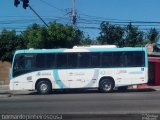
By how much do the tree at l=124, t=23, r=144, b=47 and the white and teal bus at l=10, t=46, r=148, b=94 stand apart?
1918 cm

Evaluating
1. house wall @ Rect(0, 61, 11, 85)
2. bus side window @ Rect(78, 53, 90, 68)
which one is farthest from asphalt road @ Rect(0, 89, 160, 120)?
house wall @ Rect(0, 61, 11, 85)

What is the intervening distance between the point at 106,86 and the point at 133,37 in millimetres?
20865

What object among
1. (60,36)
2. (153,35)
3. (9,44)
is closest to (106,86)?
(60,36)

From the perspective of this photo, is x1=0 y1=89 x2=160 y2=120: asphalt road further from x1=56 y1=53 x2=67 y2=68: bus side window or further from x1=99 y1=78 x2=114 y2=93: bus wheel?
x1=56 y1=53 x2=67 y2=68: bus side window

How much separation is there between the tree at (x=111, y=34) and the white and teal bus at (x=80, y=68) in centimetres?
1906

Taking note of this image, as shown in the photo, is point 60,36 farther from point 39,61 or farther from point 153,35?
point 153,35

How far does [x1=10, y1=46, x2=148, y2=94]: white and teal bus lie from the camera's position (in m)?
29.4

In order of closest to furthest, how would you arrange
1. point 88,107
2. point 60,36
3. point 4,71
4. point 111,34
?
point 88,107 < point 60,36 < point 4,71 < point 111,34

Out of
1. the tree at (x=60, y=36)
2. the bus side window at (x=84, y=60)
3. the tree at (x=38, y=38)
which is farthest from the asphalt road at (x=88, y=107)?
the tree at (x=60, y=36)

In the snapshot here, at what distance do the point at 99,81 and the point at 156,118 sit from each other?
1823 cm

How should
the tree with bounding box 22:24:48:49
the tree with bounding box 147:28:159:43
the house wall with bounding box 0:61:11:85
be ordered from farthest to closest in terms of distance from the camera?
the tree with bounding box 147:28:159:43 < the house wall with bounding box 0:61:11:85 < the tree with bounding box 22:24:48:49

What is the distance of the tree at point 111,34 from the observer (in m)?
48.6

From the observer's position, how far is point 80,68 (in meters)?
29.6

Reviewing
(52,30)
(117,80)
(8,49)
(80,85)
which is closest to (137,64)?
(117,80)
